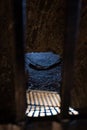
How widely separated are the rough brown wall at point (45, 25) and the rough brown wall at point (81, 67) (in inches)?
3.3

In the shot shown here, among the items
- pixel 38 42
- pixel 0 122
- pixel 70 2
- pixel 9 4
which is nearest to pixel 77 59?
pixel 38 42

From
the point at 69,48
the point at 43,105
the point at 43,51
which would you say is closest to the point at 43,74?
the point at 43,105

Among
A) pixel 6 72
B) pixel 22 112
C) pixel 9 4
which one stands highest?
pixel 9 4

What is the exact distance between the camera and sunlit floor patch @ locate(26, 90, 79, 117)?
56.6 inches

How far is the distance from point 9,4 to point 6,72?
35 cm

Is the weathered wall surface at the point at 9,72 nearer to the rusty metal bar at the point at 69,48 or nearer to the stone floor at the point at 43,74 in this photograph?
the rusty metal bar at the point at 69,48

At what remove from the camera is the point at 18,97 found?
1.25 m

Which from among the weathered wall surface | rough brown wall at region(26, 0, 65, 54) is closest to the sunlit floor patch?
the weathered wall surface

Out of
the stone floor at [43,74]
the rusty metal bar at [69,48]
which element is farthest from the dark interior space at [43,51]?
the stone floor at [43,74]

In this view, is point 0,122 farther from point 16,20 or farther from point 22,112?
point 16,20

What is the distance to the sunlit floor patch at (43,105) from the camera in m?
1.44

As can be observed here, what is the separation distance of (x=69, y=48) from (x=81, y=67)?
0.15 metres

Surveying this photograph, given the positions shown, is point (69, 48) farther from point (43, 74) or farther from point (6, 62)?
point (43, 74)

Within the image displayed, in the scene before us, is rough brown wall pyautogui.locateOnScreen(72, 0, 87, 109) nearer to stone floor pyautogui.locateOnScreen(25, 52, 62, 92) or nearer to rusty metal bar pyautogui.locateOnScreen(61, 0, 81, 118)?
rusty metal bar pyautogui.locateOnScreen(61, 0, 81, 118)
